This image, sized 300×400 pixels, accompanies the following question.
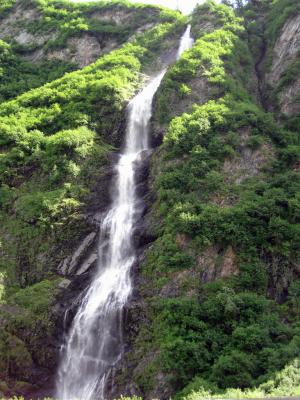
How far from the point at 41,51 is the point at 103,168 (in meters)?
26.1

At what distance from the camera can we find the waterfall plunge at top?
1967cm

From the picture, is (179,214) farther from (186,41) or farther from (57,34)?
(57,34)

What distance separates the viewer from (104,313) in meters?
21.0

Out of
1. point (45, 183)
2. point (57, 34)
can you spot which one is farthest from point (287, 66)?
point (57, 34)

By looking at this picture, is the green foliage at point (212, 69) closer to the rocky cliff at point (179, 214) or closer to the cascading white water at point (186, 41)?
the rocky cliff at point (179, 214)

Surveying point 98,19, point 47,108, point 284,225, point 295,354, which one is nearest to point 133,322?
point 295,354

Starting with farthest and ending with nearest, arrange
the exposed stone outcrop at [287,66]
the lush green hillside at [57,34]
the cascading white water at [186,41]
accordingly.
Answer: the lush green hillside at [57,34], the cascading white water at [186,41], the exposed stone outcrop at [287,66]

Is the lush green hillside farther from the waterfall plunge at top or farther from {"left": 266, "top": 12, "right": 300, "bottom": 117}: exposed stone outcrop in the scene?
the waterfall plunge at top

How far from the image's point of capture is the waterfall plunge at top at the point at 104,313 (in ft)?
64.5

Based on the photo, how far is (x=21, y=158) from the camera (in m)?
29.9

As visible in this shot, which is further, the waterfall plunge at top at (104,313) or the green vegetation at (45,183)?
the green vegetation at (45,183)

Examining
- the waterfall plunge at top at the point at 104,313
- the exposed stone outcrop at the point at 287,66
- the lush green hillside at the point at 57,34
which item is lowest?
the waterfall plunge at top at the point at 104,313

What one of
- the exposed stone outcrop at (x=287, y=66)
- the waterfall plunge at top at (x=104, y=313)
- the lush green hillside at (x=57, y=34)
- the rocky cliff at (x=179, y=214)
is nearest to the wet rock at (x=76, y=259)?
the rocky cliff at (x=179, y=214)

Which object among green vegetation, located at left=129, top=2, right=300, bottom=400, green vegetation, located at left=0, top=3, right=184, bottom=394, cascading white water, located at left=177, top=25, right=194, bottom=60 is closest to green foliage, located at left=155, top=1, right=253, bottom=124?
green vegetation, located at left=129, top=2, right=300, bottom=400
